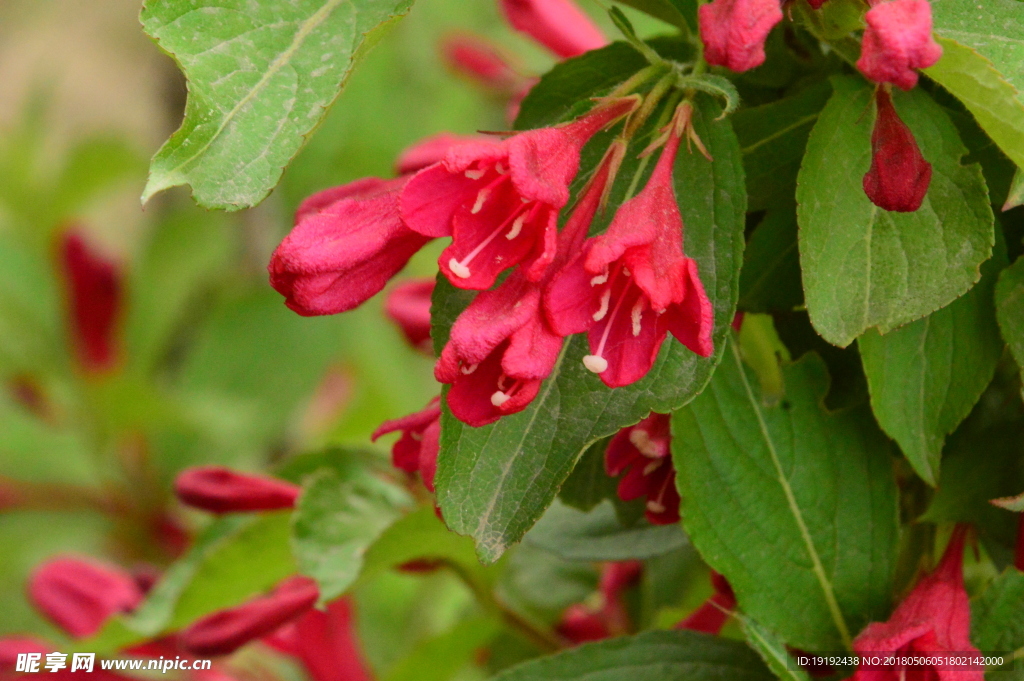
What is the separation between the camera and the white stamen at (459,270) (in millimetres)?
461

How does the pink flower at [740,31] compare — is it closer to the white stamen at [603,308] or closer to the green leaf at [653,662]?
the white stamen at [603,308]

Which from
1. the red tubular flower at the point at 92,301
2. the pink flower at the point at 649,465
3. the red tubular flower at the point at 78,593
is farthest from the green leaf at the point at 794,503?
the red tubular flower at the point at 92,301

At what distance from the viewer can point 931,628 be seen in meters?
0.57

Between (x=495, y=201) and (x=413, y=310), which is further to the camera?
(x=413, y=310)

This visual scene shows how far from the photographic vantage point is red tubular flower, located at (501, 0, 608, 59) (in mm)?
808

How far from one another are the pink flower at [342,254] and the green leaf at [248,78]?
0.16ft

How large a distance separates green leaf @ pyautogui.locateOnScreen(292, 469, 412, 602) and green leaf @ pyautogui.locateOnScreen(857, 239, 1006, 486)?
0.36m

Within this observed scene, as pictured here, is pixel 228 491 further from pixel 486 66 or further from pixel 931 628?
pixel 486 66

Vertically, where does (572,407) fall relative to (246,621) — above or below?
above

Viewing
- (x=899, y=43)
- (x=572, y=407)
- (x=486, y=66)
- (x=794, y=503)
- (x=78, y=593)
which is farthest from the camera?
(x=486, y=66)

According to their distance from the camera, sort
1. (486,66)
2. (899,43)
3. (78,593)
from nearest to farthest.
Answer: (899,43), (78,593), (486,66)

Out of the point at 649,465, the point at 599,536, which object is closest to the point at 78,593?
the point at 599,536

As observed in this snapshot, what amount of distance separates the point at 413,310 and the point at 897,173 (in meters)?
0.43

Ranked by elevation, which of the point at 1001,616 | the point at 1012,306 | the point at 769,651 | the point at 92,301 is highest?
the point at 1012,306
